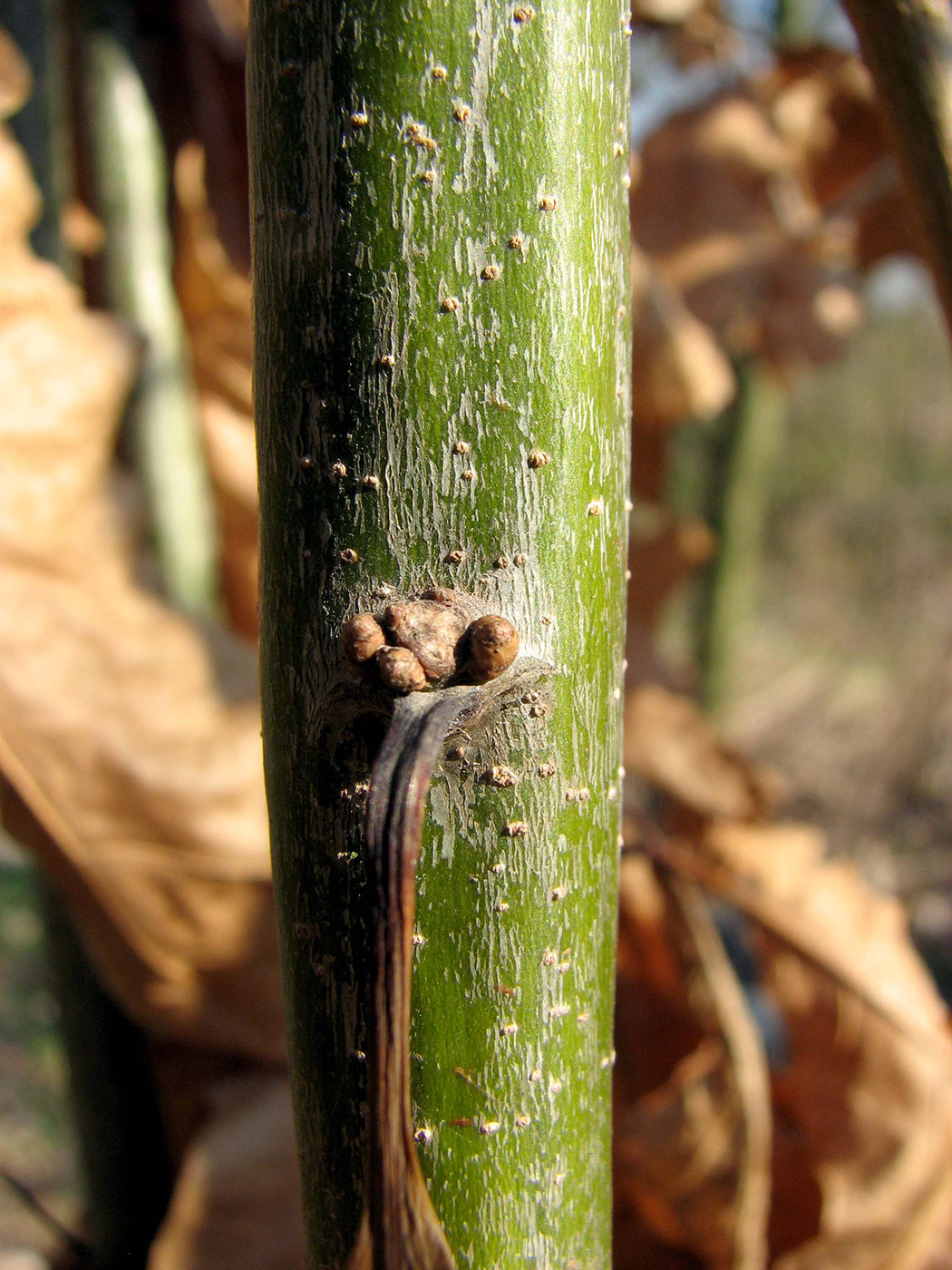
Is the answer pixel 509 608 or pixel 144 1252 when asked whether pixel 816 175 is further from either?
pixel 144 1252

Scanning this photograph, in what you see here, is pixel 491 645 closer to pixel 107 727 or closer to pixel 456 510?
pixel 456 510

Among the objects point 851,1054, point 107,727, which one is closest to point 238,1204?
point 107,727

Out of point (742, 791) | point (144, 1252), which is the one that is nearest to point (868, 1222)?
point (742, 791)

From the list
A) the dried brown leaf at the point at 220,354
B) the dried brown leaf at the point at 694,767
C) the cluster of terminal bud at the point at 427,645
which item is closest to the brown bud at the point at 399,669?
the cluster of terminal bud at the point at 427,645

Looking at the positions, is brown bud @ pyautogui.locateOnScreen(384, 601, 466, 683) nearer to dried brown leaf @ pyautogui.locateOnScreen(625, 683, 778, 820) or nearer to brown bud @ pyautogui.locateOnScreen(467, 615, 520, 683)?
brown bud @ pyautogui.locateOnScreen(467, 615, 520, 683)

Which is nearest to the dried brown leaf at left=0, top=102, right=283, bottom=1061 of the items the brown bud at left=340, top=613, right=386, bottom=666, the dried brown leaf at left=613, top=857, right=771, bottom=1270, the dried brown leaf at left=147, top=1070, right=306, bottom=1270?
the dried brown leaf at left=147, top=1070, right=306, bottom=1270

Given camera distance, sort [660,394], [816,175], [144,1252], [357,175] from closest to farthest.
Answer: [357,175]
[144,1252]
[660,394]
[816,175]

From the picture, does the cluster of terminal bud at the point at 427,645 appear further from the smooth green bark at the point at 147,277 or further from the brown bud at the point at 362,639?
the smooth green bark at the point at 147,277
